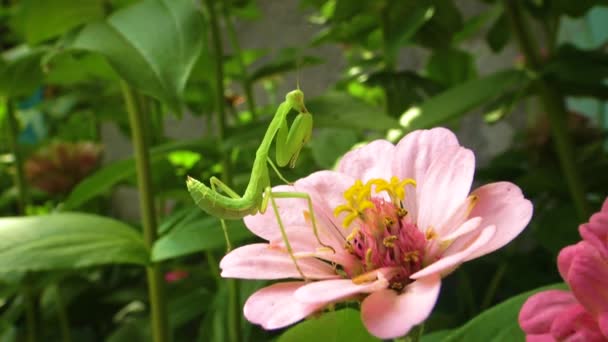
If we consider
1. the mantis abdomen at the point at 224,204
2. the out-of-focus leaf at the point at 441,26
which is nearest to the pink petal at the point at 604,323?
the mantis abdomen at the point at 224,204

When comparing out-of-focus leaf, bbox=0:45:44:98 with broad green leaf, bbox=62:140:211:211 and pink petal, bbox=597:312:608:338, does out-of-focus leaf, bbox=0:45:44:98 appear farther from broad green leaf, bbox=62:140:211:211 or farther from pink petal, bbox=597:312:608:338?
pink petal, bbox=597:312:608:338

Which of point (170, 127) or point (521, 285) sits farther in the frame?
point (170, 127)

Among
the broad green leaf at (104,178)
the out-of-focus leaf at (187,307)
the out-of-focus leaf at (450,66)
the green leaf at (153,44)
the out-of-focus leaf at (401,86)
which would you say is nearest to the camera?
the green leaf at (153,44)

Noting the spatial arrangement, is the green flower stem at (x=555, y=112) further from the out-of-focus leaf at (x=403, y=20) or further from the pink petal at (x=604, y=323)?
the pink petal at (x=604, y=323)

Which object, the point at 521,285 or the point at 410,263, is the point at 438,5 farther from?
the point at 410,263

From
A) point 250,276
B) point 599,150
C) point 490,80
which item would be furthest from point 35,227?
point 599,150

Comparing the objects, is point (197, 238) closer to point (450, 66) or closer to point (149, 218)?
point (149, 218)

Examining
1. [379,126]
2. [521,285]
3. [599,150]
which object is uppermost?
[379,126]
